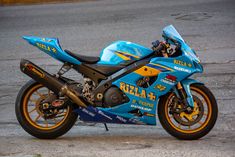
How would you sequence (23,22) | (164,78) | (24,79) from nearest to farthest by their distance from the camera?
(164,78) < (24,79) < (23,22)

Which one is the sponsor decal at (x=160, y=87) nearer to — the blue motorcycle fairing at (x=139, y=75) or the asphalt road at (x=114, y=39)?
→ the blue motorcycle fairing at (x=139, y=75)

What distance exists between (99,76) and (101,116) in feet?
1.34

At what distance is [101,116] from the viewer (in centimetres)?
713

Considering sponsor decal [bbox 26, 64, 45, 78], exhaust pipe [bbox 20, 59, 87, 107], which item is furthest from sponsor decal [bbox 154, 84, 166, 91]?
sponsor decal [bbox 26, 64, 45, 78]

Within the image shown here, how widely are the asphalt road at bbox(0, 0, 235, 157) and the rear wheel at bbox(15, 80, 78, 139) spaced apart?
0.11 m

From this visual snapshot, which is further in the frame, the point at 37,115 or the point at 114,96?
the point at 37,115

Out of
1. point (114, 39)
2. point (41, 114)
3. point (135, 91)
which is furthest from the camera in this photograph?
point (114, 39)

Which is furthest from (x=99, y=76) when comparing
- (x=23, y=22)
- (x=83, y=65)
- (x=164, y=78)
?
(x=23, y=22)

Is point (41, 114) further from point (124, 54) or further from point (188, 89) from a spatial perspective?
point (188, 89)

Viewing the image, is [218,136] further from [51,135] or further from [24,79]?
[24,79]

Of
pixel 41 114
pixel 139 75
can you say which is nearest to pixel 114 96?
pixel 139 75

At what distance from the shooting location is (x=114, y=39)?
44.3ft

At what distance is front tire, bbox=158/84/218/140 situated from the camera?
7145 millimetres

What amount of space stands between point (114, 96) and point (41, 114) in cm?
79
